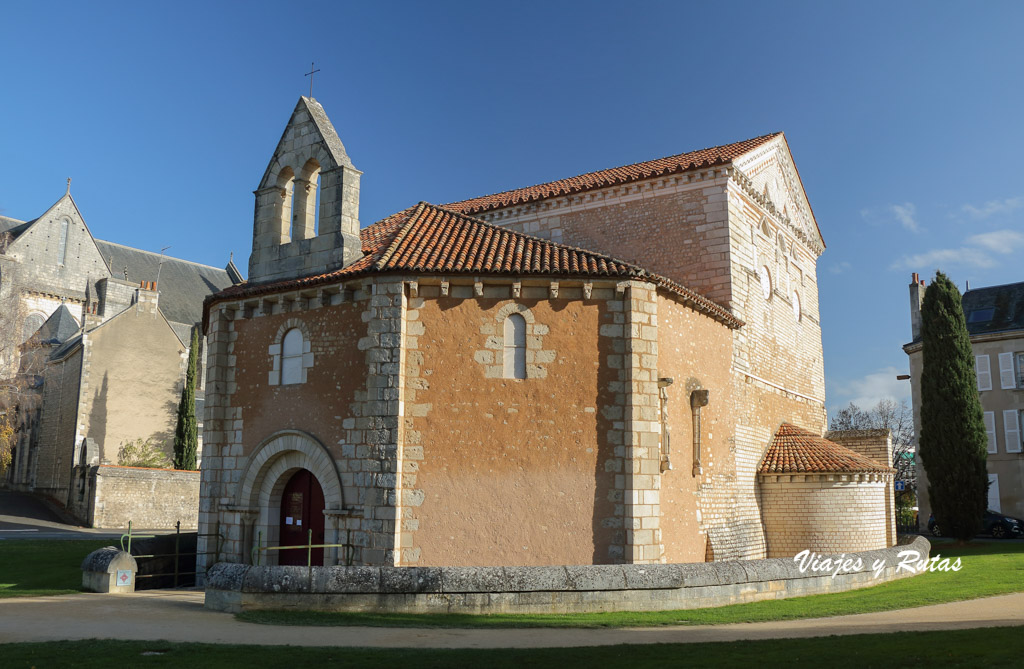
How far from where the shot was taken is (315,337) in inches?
632

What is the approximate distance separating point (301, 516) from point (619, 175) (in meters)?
13.6

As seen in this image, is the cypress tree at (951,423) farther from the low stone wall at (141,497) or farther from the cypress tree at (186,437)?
the cypress tree at (186,437)

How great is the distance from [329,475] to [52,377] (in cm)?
3215

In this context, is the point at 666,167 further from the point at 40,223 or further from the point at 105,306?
the point at 40,223

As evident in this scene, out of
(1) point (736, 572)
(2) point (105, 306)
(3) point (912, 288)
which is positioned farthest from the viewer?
(2) point (105, 306)

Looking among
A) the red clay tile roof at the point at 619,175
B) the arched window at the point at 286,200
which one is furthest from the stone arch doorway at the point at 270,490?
the red clay tile roof at the point at 619,175

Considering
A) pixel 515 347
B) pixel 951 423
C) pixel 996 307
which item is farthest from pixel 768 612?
pixel 996 307

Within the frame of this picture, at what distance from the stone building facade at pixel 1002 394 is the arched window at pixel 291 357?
95.7 feet

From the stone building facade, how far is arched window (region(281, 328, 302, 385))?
29177mm

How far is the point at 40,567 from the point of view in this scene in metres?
18.3

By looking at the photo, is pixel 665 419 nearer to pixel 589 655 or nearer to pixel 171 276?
pixel 589 655

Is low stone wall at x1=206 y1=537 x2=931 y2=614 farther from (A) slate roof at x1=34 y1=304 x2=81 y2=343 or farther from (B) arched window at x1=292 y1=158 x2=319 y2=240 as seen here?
(A) slate roof at x1=34 y1=304 x2=81 y2=343

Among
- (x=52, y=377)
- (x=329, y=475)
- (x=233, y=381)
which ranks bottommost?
(x=329, y=475)

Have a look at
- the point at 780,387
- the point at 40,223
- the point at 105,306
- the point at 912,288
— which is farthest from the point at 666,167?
the point at 40,223
